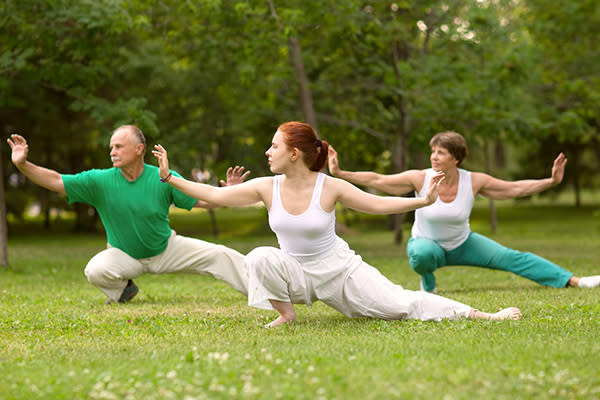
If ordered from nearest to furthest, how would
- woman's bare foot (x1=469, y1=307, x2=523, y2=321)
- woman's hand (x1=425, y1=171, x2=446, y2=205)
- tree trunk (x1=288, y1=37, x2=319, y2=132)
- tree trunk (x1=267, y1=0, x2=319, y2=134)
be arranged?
woman's hand (x1=425, y1=171, x2=446, y2=205)
woman's bare foot (x1=469, y1=307, x2=523, y2=321)
tree trunk (x1=267, y1=0, x2=319, y2=134)
tree trunk (x1=288, y1=37, x2=319, y2=132)

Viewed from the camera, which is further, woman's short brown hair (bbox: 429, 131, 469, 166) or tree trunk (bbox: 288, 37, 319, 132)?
tree trunk (bbox: 288, 37, 319, 132)

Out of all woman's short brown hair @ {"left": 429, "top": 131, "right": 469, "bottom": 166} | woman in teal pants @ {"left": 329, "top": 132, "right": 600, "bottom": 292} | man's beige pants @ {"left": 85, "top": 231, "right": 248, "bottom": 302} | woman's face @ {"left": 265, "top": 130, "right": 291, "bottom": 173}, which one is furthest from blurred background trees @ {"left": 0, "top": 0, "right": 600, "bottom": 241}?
woman's face @ {"left": 265, "top": 130, "right": 291, "bottom": 173}

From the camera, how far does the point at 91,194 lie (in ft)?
25.9

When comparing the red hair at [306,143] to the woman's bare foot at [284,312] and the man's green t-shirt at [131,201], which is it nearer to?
the woman's bare foot at [284,312]

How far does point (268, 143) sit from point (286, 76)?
264 inches

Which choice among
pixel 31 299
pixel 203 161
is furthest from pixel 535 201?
pixel 31 299

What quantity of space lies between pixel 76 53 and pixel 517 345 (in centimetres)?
1049

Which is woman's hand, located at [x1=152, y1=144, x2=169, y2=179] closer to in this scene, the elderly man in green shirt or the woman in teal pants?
the elderly man in green shirt

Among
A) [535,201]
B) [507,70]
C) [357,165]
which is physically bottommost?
[535,201]

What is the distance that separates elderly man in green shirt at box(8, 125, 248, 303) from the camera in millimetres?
7789

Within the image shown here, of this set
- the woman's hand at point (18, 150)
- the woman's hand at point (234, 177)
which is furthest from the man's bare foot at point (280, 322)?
the woman's hand at point (18, 150)

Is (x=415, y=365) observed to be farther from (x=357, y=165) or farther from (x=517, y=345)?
(x=357, y=165)

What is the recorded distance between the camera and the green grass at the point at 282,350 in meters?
4.03

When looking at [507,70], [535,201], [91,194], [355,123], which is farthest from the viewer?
[535,201]
